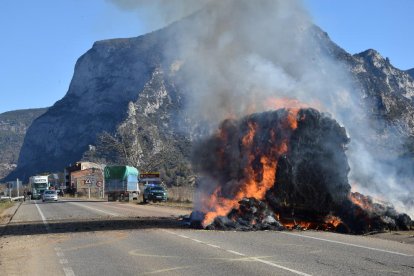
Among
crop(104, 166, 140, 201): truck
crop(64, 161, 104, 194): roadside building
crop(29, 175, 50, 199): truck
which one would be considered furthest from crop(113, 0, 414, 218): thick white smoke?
crop(64, 161, 104, 194): roadside building

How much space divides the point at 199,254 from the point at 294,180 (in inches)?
403

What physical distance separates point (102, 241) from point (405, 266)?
30.7ft

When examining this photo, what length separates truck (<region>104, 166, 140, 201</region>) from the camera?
57.0m

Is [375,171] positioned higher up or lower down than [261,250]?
higher up

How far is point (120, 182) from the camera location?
57.5m

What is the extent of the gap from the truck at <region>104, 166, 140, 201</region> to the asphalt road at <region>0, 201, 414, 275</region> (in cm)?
3697

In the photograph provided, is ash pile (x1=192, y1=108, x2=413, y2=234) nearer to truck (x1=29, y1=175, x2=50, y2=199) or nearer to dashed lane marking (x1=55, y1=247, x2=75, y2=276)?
dashed lane marking (x1=55, y1=247, x2=75, y2=276)

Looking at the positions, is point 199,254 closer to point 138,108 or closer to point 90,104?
point 138,108

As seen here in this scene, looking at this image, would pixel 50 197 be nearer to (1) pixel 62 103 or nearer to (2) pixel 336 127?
(2) pixel 336 127

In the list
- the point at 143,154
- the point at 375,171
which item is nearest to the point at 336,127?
the point at 375,171

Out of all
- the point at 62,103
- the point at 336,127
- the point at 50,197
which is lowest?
the point at 50,197

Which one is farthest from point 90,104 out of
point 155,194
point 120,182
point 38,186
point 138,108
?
point 155,194

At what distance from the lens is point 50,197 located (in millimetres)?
64562

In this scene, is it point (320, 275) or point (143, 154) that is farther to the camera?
point (143, 154)
